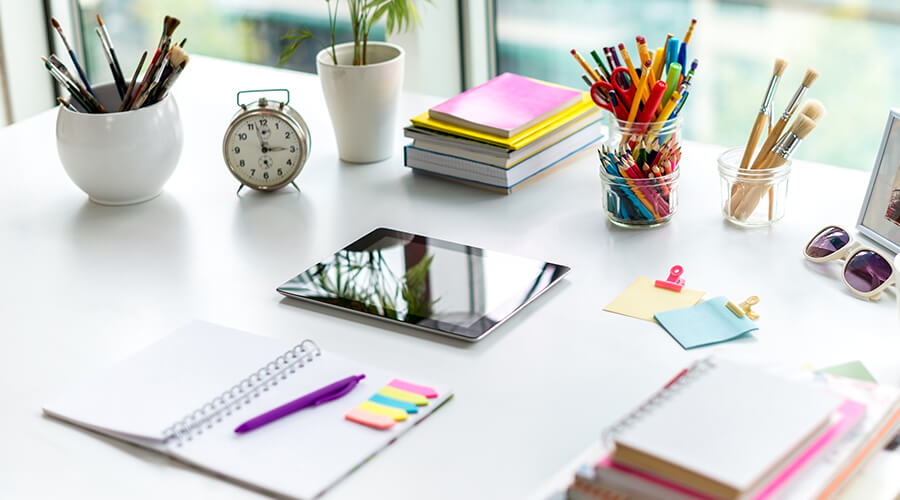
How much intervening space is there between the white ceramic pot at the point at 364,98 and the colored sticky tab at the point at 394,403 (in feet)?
2.24

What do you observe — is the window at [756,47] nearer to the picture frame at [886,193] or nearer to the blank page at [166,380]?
the picture frame at [886,193]

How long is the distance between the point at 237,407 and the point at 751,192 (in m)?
0.74

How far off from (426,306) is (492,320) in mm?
84

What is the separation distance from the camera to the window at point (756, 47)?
2303mm

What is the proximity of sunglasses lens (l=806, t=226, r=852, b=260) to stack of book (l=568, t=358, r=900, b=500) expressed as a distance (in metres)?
0.41

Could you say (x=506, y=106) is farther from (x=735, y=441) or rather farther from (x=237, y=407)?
(x=735, y=441)

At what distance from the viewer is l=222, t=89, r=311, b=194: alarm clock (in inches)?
58.6

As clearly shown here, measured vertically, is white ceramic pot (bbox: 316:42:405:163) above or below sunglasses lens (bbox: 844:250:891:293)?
above

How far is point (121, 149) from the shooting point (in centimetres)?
147

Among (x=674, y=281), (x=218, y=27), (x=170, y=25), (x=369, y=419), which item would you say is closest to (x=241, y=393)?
(x=369, y=419)

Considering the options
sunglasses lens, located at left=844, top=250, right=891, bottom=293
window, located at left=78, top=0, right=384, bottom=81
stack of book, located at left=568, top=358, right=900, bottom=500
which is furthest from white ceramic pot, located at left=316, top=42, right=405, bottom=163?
window, located at left=78, top=0, right=384, bottom=81

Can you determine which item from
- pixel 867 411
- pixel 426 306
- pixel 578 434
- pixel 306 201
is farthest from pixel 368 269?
pixel 867 411

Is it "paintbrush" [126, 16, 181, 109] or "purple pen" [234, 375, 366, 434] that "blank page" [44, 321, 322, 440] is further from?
"paintbrush" [126, 16, 181, 109]

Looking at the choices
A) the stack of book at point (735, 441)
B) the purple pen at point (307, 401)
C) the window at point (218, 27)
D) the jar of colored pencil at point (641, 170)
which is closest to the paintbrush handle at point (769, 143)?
the jar of colored pencil at point (641, 170)
